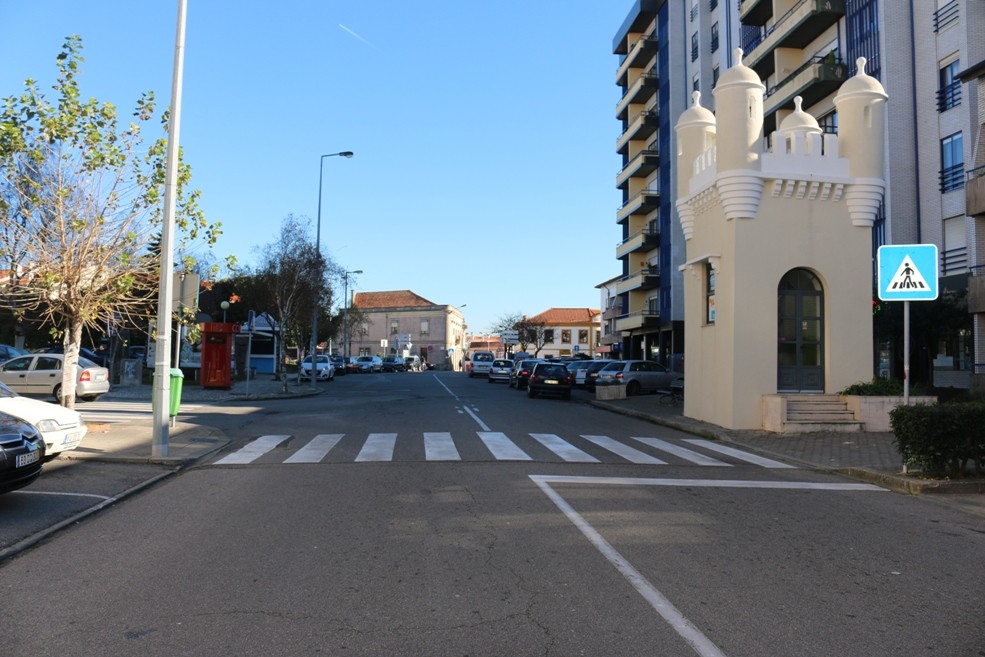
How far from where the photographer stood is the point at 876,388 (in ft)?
54.5

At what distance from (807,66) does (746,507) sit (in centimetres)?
2883

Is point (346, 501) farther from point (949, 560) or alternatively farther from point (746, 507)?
point (949, 560)

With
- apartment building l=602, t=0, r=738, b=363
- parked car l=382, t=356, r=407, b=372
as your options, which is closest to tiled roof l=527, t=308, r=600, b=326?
parked car l=382, t=356, r=407, b=372

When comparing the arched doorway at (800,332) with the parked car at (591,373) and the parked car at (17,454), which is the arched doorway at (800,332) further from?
the parked car at (591,373)

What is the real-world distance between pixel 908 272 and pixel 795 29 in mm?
26569

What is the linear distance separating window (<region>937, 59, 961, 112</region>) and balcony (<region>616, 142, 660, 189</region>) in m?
24.7

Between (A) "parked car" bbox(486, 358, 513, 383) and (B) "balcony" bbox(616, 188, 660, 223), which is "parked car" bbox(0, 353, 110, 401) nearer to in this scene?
(A) "parked car" bbox(486, 358, 513, 383)

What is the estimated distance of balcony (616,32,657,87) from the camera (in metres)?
52.1

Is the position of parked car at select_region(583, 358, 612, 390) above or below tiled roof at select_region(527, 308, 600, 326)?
below

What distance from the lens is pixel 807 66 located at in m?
31.6

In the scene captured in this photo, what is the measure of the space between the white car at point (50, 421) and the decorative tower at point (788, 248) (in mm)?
12920

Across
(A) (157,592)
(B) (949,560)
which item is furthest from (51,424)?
(B) (949,560)

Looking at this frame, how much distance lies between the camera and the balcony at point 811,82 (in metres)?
30.5

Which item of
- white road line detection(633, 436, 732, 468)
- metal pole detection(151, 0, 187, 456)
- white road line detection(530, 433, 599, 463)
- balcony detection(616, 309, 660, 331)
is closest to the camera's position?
metal pole detection(151, 0, 187, 456)
